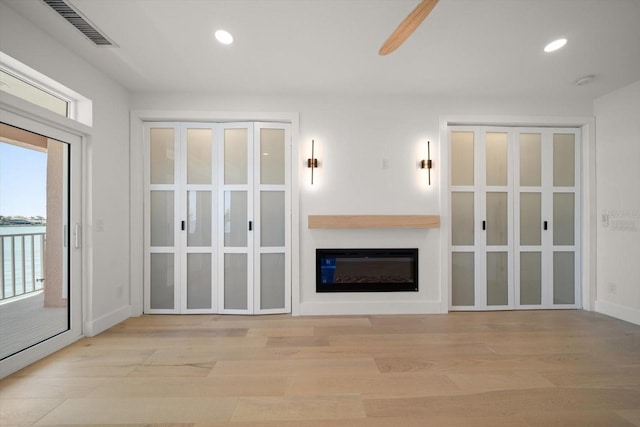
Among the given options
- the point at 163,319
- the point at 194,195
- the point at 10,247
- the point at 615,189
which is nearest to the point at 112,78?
the point at 194,195

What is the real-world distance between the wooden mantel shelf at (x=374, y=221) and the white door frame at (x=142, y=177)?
0.30 m

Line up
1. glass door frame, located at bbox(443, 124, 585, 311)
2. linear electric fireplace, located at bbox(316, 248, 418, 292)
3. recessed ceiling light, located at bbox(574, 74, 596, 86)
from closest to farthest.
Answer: recessed ceiling light, located at bbox(574, 74, 596, 86)
linear electric fireplace, located at bbox(316, 248, 418, 292)
glass door frame, located at bbox(443, 124, 585, 311)

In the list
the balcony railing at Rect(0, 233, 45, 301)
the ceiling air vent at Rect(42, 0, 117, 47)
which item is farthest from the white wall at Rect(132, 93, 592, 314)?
the balcony railing at Rect(0, 233, 45, 301)

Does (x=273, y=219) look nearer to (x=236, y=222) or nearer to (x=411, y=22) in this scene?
(x=236, y=222)

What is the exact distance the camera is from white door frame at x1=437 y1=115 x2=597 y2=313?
335cm

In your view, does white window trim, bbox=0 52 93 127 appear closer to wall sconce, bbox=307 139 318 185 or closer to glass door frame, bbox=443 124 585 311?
wall sconce, bbox=307 139 318 185

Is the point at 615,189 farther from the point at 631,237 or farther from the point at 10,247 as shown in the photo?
the point at 10,247

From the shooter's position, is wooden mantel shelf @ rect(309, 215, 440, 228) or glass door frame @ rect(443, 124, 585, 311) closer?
wooden mantel shelf @ rect(309, 215, 440, 228)

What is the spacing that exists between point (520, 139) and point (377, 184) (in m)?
1.96

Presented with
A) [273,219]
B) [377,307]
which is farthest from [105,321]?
[377,307]

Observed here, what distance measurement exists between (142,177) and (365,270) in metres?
2.96

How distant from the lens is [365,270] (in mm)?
3355

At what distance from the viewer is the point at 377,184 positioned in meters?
3.35

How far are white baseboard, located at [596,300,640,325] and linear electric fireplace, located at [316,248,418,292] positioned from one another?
7.50 ft
